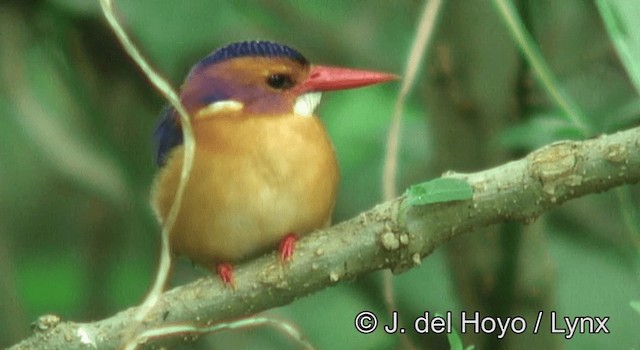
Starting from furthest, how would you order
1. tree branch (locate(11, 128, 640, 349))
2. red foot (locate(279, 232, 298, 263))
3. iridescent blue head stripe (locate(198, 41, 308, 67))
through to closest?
iridescent blue head stripe (locate(198, 41, 308, 67)), red foot (locate(279, 232, 298, 263)), tree branch (locate(11, 128, 640, 349))

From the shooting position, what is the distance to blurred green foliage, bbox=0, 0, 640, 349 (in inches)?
61.0

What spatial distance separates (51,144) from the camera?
162 centimetres

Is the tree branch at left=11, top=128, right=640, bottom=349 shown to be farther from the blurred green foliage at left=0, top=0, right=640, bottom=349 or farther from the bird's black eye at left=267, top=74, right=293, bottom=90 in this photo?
the blurred green foliage at left=0, top=0, right=640, bottom=349

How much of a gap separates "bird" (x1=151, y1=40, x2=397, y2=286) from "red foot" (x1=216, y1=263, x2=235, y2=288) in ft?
0.06

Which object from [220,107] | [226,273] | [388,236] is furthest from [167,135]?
[388,236]

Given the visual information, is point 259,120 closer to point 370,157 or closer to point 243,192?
point 243,192

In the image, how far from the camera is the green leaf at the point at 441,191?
1026mm

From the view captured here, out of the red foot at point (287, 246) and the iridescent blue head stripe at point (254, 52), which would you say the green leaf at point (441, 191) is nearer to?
the red foot at point (287, 246)

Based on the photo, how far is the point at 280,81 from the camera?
4.12 feet

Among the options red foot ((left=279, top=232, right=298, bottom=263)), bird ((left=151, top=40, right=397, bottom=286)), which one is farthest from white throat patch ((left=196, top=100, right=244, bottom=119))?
red foot ((left=279, top=232, right=298, bottom=263))

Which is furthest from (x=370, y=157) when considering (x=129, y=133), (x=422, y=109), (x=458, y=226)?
(x=458, y=226)

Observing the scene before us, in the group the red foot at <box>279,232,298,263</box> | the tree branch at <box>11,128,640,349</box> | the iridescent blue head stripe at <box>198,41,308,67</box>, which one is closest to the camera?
the tree branch at <box>11,128,640,349</box>

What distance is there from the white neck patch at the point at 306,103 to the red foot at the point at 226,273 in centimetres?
19

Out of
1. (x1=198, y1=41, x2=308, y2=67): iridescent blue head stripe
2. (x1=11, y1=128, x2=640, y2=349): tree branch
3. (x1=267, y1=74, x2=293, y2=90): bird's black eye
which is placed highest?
(x1=198, y1=41, x2=308, y2=67): iridescent blue head stripe
